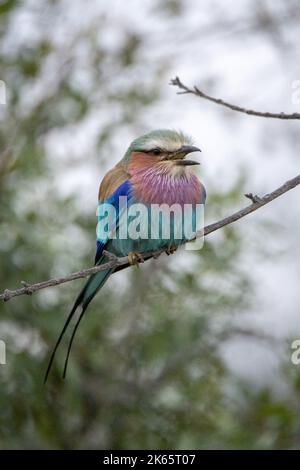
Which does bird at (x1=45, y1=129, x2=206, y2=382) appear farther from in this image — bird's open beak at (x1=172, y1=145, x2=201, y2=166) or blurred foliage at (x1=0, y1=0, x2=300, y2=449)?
blurred foliage at (x1=0, y1=0, x2=300, y2=449)

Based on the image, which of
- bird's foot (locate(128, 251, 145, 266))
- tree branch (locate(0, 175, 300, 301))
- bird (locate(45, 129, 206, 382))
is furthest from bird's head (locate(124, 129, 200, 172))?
tree branch (locate(0, 175, 300, 301))

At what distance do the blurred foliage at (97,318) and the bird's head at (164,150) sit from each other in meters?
0.92

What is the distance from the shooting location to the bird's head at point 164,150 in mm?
3027

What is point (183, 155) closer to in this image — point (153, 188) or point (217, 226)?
point (153, 188)

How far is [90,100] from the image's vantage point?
14.2ft

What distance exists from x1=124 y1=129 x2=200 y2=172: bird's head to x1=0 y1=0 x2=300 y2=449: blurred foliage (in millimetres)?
923

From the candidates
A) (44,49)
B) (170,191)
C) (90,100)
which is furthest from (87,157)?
(170,191)

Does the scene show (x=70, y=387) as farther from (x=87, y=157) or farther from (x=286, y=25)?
(x=286, y=25)

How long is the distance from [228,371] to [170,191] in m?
1.33

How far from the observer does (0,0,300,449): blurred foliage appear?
3.91m

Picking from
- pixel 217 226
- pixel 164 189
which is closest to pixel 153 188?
pixel 164 189

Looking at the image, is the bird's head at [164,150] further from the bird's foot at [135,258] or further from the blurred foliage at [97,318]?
the blurred foliage at [97,318]

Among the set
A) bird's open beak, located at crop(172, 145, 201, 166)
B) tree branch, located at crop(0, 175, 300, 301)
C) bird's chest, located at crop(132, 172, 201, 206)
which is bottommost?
tree branch, located at crop(0, 175, 300, 301)
